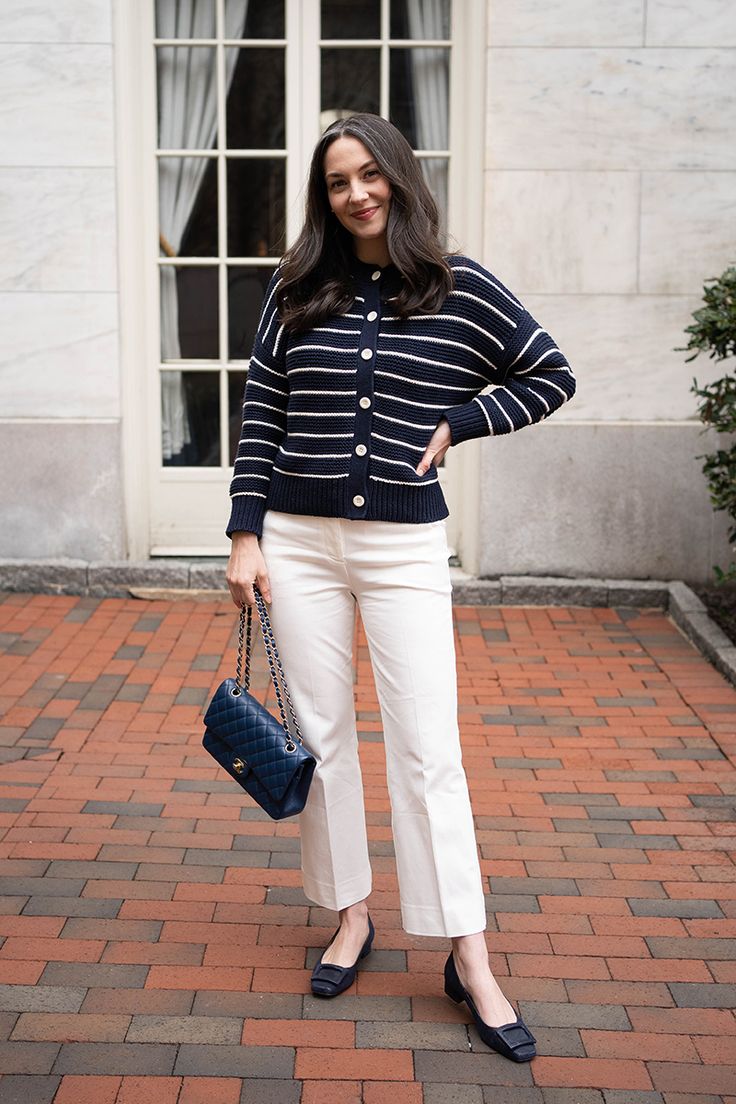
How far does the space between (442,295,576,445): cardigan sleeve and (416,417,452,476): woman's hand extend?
1 cm

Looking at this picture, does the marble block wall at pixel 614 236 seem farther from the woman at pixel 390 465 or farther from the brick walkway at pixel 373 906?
the woman at pixel 390 465

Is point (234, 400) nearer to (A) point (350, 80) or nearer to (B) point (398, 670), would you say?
(A) point (350, 80)

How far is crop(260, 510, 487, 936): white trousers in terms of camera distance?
3.02 meters

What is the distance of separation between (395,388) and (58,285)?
432 centimetres

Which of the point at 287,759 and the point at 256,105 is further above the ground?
the point at 256,105

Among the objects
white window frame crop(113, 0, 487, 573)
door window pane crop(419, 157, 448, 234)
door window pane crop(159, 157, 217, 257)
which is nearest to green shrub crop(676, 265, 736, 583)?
white window frame crop(113, 0, 487, 573)

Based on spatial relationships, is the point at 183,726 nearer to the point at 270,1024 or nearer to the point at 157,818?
the point at 157,818

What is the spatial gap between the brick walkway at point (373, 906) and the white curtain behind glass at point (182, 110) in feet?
7.55

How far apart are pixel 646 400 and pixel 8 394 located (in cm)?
338

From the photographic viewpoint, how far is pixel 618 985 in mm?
3271

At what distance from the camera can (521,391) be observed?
3062mm

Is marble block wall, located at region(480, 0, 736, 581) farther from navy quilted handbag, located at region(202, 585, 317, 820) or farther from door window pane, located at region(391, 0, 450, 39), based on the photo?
navy quilted handbag, located at region(202, 585, 317, 820)

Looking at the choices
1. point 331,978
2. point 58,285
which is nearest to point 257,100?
point 58,285

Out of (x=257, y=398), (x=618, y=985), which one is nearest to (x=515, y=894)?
(x=618, y=985)
